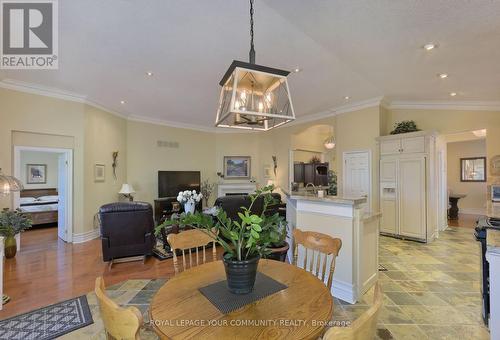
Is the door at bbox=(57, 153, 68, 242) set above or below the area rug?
above

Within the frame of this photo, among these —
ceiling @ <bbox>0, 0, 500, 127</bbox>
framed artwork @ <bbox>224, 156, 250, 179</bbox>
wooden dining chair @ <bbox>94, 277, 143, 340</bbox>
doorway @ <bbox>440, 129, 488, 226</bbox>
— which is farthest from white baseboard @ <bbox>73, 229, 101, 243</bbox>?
doorway @ <bbox>440, 129, 488, 226</bbox>

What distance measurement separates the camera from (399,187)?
17.1ft

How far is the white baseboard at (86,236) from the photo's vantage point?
5.10m

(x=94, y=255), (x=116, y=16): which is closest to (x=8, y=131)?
(x=94, y=255)

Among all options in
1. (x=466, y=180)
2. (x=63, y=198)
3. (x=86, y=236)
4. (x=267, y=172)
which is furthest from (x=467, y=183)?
(x=63, y=198)

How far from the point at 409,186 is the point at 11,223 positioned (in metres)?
7.49

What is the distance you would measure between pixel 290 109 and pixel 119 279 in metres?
3.29

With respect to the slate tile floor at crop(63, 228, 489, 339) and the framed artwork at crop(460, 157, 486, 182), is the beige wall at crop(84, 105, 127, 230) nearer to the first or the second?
the slate tile floor at crop(63, 228, 489, 339)

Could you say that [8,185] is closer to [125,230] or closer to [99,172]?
[125,230]

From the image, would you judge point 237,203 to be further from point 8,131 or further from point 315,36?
point 8,131

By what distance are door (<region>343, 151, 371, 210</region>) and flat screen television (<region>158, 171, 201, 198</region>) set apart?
15.3 ft

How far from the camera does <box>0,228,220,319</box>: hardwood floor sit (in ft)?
9.33

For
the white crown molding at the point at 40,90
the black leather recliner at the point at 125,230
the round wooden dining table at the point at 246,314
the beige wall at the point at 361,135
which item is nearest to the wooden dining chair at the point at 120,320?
the round wooden dining table at the point at 246,314

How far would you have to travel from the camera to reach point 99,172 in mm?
5719
